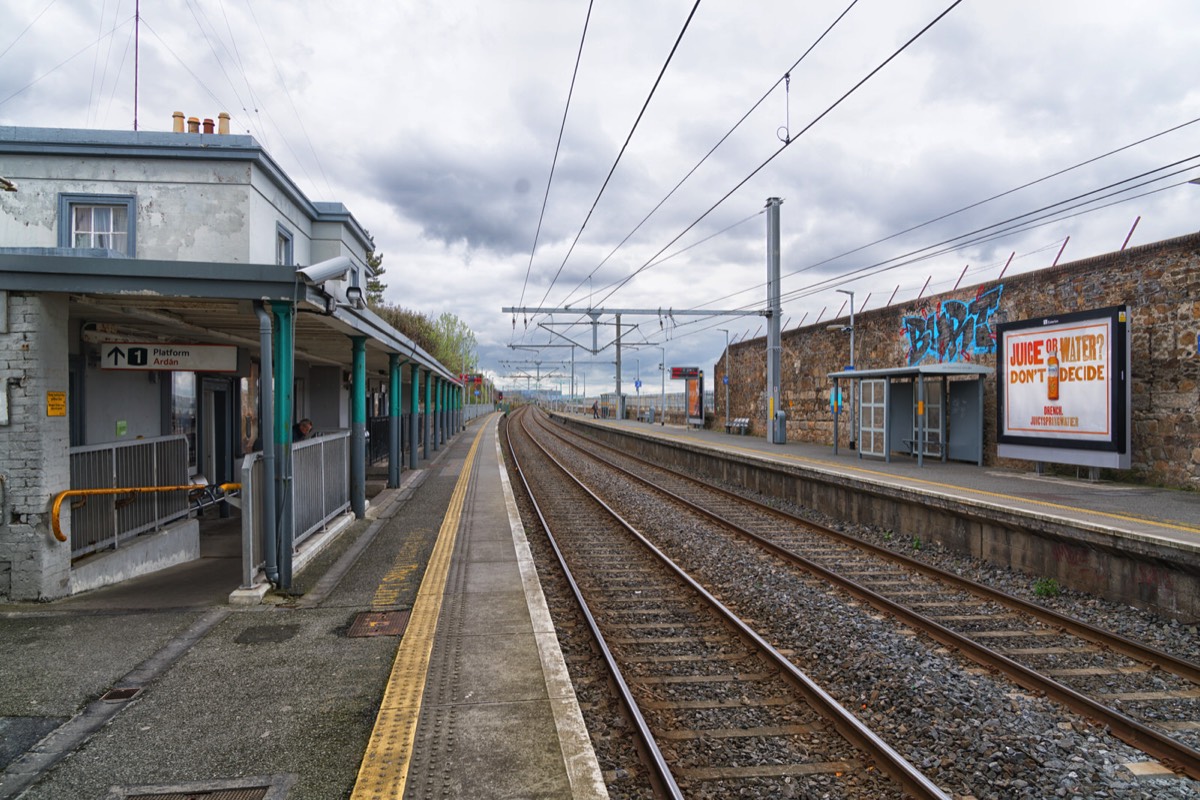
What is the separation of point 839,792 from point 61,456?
24.2 feet

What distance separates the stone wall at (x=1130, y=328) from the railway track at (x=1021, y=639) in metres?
6.15

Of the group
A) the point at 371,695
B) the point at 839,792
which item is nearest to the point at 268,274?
the point at 371,695

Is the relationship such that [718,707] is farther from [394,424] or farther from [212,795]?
[394,424]

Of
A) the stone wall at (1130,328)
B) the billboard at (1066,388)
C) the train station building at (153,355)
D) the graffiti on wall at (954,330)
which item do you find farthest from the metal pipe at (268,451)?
the graffiti on wall at (954,330)

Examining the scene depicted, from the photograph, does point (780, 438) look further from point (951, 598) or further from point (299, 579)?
point (299, 579)

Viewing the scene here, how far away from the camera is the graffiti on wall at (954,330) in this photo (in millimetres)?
16281

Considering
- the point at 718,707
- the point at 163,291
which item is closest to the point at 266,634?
the point at 163,291

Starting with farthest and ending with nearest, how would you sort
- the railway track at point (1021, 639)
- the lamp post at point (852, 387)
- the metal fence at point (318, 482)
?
the lamp post at point (852, 387)
the metal fence at point (318, 482)
the railway track at point (1021, 639)

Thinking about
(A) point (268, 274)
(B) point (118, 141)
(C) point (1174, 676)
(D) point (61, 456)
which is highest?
(B) point (118, 141)

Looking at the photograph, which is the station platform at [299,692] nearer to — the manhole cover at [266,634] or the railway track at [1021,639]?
the manhole cover at [266,634]

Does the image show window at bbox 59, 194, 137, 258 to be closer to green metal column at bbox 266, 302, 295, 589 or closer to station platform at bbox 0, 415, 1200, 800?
station platform at bbox 0, 415, 1200, 800

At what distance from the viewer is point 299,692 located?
15.4 feet

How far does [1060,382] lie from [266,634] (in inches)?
511

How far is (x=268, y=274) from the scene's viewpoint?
6.77 m
